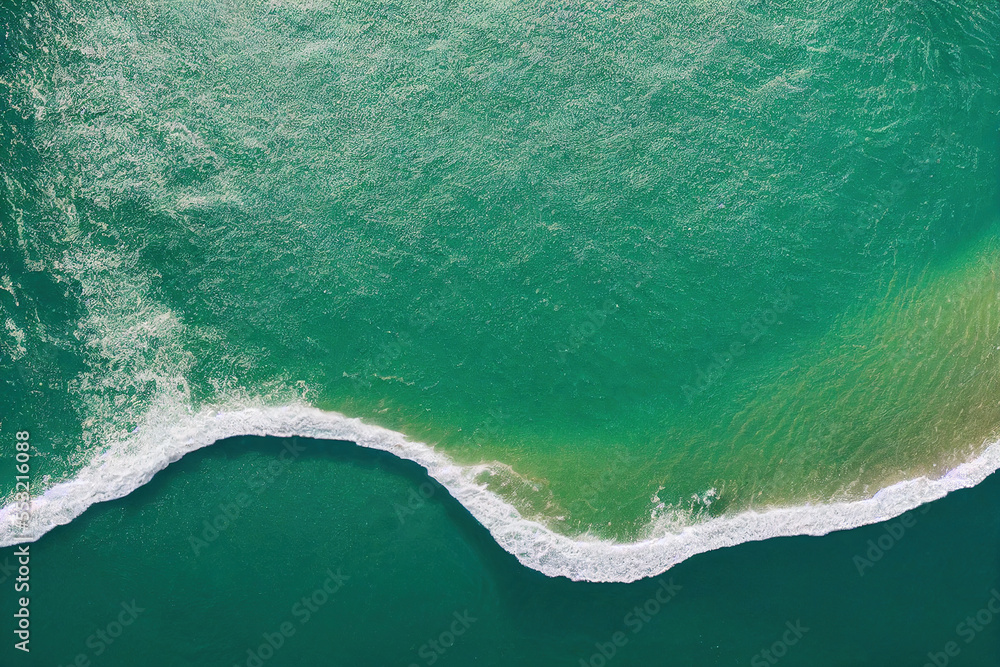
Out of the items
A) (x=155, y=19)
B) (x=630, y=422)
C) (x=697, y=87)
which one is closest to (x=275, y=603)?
(x=630, y=422)
